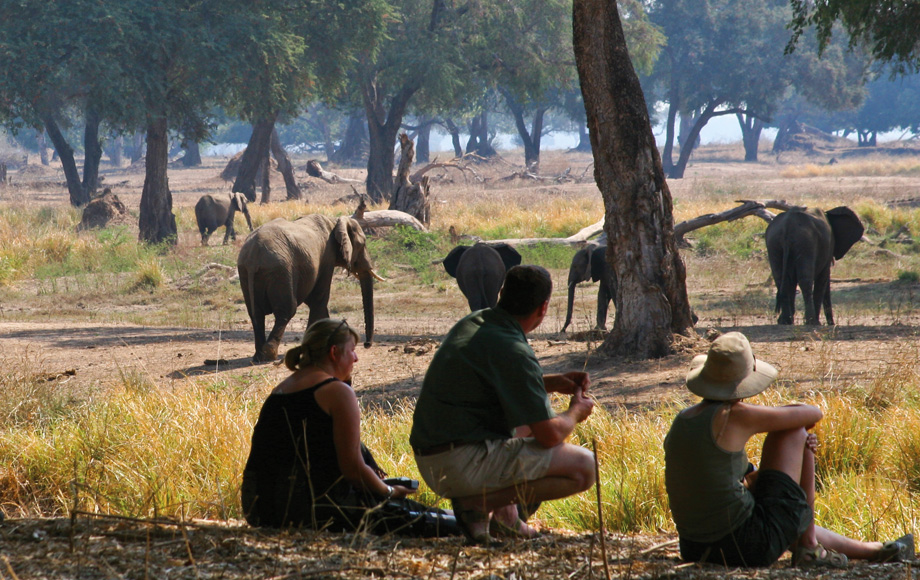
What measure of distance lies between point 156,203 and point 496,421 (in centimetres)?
2235

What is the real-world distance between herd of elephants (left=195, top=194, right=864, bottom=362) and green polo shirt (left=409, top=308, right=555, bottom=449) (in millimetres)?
5890

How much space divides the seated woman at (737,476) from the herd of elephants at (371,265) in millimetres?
5847

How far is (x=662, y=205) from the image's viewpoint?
9367 millimetres

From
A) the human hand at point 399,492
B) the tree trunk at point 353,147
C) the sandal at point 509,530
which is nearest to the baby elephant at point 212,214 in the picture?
the human hand at point 399,492

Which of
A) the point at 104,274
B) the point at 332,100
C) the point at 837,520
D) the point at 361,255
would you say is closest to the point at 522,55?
the point at 332,100

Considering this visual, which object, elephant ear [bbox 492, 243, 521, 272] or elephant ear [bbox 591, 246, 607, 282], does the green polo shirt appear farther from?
elephant ear [bbox 591, 246, 607, 282]

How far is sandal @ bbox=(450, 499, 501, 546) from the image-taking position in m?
4.02

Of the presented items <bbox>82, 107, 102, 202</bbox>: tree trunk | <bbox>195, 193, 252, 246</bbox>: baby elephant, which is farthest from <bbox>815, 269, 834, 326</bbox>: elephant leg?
<bbox>82, 107, 102, 202</bbox>: tree trunk

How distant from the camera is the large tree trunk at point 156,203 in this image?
2452 centimetres

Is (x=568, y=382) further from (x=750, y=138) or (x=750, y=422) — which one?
(x=750, y=138)

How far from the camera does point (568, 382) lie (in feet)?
13.9

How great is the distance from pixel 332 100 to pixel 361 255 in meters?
22.8

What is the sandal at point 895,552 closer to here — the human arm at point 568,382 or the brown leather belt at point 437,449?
the human arm at point 568,382

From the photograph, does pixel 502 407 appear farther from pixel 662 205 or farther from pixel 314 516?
pixel 662 205
